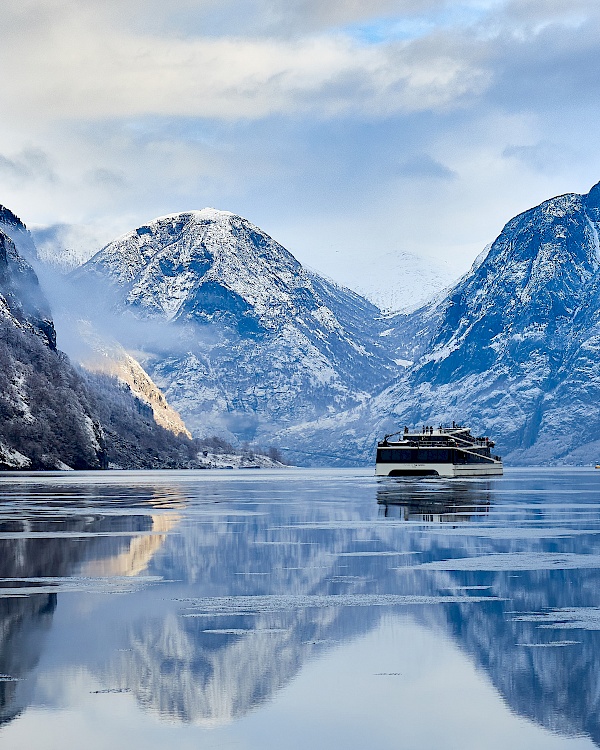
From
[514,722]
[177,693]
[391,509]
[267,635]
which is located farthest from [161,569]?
[391,509]

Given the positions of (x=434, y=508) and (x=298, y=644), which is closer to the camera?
(x=298, y=644)

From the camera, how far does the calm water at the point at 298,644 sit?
2831cm

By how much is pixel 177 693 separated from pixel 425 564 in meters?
29.4

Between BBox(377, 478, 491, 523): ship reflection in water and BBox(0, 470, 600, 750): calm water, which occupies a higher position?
BBox(377, 478, 491, 523): ship reflection in water

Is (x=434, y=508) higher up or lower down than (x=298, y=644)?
higher up

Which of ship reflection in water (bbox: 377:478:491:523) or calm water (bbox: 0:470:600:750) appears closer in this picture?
calm water (bbox: 0:470:600:750)

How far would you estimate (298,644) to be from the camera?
3744 centimetres

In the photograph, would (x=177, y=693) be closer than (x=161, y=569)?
Yes

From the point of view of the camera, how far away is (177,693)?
103ft

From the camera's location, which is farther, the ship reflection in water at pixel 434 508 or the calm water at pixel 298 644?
the ship reflection in water at pixel 434 508

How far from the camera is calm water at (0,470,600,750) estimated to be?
28.3m

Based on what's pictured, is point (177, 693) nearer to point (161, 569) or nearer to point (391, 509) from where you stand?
point (161, 569)

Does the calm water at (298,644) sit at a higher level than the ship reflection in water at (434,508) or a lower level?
lower

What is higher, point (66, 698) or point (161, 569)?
point (161, 569)
